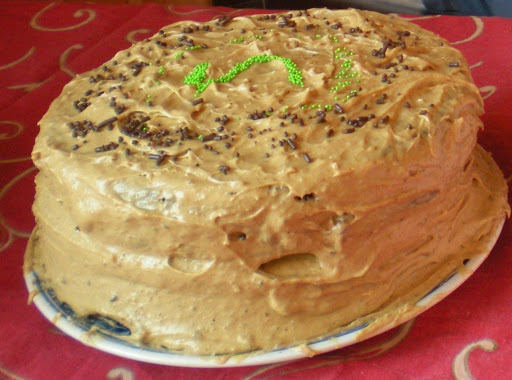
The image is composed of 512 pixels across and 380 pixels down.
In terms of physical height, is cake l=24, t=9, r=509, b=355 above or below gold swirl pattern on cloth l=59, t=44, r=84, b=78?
above

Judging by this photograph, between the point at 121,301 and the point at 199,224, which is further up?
the point at 199,224

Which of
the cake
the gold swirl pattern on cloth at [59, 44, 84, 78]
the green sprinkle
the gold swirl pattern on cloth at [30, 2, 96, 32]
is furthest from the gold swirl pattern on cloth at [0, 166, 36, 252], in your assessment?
the gold swirl pattern on cloth at [30, 2, 96, 32]

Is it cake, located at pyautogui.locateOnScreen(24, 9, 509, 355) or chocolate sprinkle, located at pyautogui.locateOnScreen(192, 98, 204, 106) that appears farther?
chocolate sprinkle, located at pyautogui.locateOnScreen(192, 98, 204, 106)

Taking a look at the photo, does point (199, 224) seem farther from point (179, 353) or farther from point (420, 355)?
point (420, 355)

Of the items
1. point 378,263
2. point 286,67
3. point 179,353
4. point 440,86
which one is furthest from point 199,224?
point 440,86

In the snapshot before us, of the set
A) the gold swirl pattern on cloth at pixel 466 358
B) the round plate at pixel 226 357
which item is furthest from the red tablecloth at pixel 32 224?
the round plate at pixel 226 357

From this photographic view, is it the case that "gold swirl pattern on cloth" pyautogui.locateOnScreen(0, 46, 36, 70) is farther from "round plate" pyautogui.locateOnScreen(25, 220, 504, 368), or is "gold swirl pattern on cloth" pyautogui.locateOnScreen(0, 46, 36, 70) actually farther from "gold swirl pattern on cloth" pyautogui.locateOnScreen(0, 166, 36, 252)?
"round plate" pyautogui.locateOnScreen(25, 220, 504, 368)
